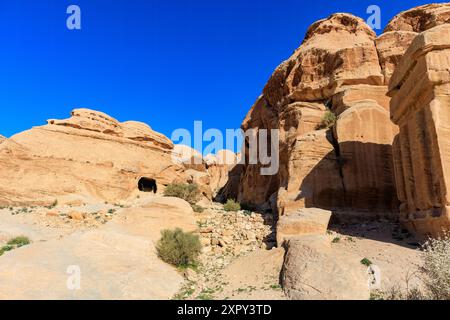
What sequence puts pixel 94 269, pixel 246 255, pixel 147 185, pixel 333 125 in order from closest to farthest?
1. pixel 94 269
2. pixel 246 255
3. pixel 333 125
4. pixel 147 185

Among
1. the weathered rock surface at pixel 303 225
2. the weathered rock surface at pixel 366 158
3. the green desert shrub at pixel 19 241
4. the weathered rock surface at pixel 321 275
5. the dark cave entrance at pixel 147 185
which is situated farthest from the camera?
the dark cave entrance at pixel 147 185

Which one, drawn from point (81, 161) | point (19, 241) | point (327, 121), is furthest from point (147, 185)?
point (327, 121)

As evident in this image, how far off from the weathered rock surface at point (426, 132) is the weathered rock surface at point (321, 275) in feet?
12.7

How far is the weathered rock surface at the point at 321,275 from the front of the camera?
20.4ft

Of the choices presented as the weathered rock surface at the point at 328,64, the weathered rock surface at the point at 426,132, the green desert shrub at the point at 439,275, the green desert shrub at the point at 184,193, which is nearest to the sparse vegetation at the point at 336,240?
the weathered rock surface at the point at 426,132

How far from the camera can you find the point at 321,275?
22.6 feet

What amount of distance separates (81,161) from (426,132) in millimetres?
22897

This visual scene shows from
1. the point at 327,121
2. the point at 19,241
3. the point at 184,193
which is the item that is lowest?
the point at 19,241

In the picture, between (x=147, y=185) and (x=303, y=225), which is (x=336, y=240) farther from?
(x=147, y=185)

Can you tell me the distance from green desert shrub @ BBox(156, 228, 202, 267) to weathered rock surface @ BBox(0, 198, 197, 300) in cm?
36

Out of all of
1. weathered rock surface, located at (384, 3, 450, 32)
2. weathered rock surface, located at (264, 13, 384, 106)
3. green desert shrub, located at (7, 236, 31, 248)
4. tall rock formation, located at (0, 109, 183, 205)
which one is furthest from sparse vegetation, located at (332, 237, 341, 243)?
tall rock formation, located at (0, 109, 183, 205)

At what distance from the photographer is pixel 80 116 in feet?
88.5

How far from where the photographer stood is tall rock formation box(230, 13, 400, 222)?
534 inches

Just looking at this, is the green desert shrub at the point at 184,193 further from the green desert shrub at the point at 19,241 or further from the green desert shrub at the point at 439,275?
the green desert shrub at the point at 439,275
